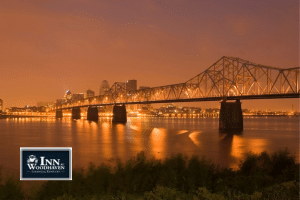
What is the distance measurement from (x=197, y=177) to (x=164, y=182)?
5.52ft

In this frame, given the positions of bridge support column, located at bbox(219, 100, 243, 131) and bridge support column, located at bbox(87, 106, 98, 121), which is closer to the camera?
bridge support column, located at bbox(219, 100, 243, 131)

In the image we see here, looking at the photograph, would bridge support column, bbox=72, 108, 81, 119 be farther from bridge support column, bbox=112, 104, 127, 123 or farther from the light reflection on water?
the light reflection on water

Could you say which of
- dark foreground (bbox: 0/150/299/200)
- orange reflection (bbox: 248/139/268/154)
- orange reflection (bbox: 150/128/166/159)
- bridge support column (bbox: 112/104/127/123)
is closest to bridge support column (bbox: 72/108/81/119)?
bridge support column (bbox: 112/104/127/123)

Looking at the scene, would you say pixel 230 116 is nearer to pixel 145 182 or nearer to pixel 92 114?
pixel 145 182

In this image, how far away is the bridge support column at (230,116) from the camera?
73.6 m

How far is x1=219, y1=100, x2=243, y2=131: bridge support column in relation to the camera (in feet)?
Answer: 242

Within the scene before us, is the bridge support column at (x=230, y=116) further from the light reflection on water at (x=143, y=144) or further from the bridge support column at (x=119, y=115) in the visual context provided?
the bridge support column at (x=119, y=115)

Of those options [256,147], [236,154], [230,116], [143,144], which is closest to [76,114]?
[230,116]

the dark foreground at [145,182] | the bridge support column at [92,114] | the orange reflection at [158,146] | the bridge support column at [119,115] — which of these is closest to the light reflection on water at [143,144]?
the orange reflection at [158,146]

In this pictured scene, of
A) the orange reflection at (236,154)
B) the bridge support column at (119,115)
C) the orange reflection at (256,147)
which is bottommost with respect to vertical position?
the orange reflection at (256,147)

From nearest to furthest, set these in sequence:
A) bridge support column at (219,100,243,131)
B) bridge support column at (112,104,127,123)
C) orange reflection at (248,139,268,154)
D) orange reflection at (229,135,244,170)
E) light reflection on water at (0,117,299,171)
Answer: orange reflection at (229,135,244,170) < light reflection on water at (0,117,299,171) < orange reflection at (248,139,268,154) < bridge support column at (219,100,243,131) < bridge support column at (112,104,127,123)

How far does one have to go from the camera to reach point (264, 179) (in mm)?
13500

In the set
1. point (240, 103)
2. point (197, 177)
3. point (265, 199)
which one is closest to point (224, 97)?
point (240, 103)

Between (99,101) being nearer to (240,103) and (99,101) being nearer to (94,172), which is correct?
(240,103)
